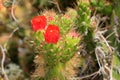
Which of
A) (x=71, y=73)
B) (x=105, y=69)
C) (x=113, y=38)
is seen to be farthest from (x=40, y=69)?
(x=113, y=38)

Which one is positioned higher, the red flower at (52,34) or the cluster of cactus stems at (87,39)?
the red flower at (52,34)

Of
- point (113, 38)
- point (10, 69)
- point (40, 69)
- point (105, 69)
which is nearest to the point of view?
Result: point (40, 69)

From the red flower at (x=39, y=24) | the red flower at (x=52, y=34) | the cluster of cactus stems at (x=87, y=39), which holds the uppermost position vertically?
the red flower at (x=39, y=24)

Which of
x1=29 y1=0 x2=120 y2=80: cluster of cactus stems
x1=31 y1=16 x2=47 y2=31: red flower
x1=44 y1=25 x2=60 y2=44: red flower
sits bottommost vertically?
Result: x1=29 y1=0 x2=120 y2=80: cluster of cactus stems

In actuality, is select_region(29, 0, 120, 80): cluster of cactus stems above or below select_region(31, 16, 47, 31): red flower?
below

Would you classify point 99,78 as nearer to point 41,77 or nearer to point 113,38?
point 113,38

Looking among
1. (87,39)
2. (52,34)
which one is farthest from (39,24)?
(87,39)
